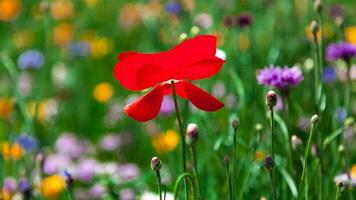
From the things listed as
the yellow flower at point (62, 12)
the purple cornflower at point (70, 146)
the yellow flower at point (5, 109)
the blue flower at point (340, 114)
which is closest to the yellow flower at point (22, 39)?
the yellow flower at point (62, 12)

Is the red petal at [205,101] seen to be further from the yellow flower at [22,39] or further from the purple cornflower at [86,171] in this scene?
the yellow flower at [22,39]

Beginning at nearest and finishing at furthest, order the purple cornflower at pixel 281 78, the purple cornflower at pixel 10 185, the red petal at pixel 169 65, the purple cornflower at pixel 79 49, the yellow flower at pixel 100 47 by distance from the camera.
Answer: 1. the red petal at pixel 169 65
2. the purple cornflower at pixel 281 78
3. the purple cornflower at pixel 10 185
4. the purple cornflower at pixel 79 49
5. the yellow flower at pixel 100 47

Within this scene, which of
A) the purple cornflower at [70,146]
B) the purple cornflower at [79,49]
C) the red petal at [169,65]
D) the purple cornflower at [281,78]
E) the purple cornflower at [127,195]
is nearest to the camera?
the red petal at [169,65]

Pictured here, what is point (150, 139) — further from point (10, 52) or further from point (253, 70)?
point (10, 52)

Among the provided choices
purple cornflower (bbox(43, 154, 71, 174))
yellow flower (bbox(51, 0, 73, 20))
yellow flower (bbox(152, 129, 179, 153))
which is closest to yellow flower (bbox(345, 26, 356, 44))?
yellow flower (bbox(152, 129, 179, 153))

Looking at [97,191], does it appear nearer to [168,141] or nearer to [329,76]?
[168,141]

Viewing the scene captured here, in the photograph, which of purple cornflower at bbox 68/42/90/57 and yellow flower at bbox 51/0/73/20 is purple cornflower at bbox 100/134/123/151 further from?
yellow flower at bbox 51/0/73/20

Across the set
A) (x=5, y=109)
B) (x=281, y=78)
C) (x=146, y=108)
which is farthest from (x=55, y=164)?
(x=146, y=108)
